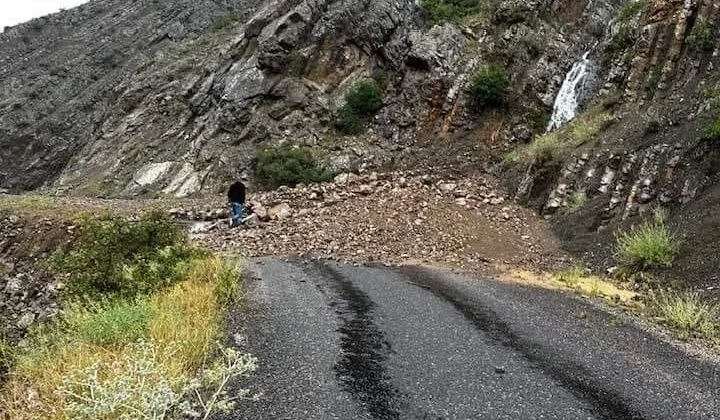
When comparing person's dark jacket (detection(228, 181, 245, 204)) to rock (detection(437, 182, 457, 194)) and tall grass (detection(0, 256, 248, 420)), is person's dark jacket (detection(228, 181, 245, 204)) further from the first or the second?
tall grass (detection(0, 256, 248, 420))

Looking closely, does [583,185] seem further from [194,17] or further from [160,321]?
[194,17]

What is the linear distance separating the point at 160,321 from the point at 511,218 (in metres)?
12.8

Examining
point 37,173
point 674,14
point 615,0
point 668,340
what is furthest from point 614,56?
point 37,173

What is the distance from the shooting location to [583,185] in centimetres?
1700

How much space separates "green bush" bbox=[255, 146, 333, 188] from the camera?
1074 inches

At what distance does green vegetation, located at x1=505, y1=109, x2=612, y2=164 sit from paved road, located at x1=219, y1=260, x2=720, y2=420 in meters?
9.29

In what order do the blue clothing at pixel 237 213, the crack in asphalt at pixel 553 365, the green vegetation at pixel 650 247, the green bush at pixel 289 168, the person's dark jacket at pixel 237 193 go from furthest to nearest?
the green bush at pixel 289 168 → the blue clothing at pixel 237 213 → the person's dark jacket at pixel 237 193 → the green vegetation at pixel 650 247 → the crack in asphalt at pixel 553 365

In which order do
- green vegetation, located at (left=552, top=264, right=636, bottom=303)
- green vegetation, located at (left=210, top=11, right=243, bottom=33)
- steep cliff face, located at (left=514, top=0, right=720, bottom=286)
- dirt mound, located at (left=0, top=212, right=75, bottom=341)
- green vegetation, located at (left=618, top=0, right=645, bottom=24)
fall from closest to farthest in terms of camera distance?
green vegetation, located at (left=552, top=264, right=636, bottom=303), steep cliff face, located at (left=514, top=0, right=720, bottom=286), dirt mound, located at (left=0, top=212, right=75, bottom=341), green vegetation, located at (left=618, top=0, right=645, bottom=24), green vegetation, located at (left=210, top=11, right=243, bottom=33)

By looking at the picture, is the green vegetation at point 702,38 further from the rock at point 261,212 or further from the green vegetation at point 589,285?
the rock at point 261,212

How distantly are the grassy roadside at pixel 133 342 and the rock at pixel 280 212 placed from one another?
6.91m

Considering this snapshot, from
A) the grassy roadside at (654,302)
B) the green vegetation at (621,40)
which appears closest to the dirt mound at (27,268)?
the grassy roadside at (654,302)

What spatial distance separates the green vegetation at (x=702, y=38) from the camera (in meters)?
17.5

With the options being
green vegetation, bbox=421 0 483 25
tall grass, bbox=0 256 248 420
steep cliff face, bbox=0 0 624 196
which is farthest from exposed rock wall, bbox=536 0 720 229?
green vegetation, bbox=421 0 483 25

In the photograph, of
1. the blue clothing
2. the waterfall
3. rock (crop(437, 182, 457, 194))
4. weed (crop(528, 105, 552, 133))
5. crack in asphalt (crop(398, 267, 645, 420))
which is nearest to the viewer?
crack in asphalt (crop(398, 267, 645, 420))
